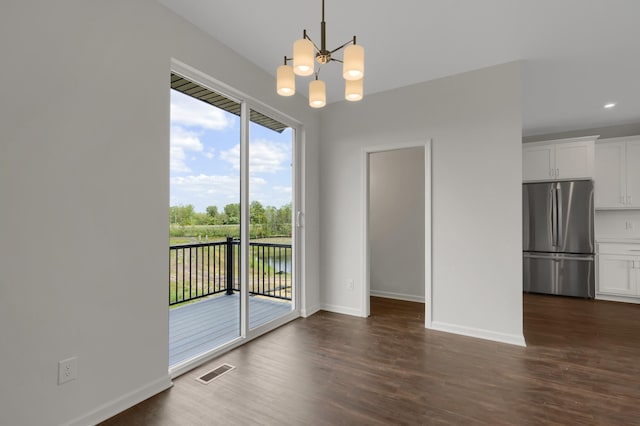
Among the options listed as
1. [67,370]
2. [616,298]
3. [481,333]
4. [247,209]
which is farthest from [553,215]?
[67,370]

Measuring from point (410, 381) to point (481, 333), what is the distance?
129cm

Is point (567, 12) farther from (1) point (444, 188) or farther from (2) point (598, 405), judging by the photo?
(2) point (598, 405)

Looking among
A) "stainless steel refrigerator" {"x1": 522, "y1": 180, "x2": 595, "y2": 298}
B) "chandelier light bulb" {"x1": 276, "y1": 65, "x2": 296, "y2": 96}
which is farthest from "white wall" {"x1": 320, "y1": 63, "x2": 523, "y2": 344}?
"stainless steel refrigerator" {"x1": 522, "y1": 180, "x2": 595, "y2": 298}

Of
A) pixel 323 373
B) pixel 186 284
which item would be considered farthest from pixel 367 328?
pixel 186 284

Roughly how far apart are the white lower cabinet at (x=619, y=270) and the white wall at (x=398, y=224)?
2918mm

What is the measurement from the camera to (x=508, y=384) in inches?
89.7

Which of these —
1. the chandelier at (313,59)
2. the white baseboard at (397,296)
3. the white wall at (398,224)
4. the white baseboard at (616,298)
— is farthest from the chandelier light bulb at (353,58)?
the white baseboard at (616,298)

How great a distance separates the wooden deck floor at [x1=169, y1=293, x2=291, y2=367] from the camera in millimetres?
2816

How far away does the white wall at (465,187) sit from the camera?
120 inches

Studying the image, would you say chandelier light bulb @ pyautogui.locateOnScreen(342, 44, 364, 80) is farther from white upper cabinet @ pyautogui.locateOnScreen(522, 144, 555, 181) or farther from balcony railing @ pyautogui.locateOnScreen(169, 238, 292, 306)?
white upper cabinet @ pyautogui.locateOnScreen(522, 144, 555, 181)

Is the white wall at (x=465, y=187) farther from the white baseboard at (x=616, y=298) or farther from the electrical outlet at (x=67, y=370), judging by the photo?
the white baseboard at (x=616, y=298)

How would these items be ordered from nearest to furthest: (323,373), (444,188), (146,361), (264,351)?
(146,361) < (323,373) < (264,351) < (444,188)

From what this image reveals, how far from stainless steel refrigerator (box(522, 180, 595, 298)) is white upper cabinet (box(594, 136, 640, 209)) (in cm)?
42

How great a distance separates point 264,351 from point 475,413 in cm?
175
